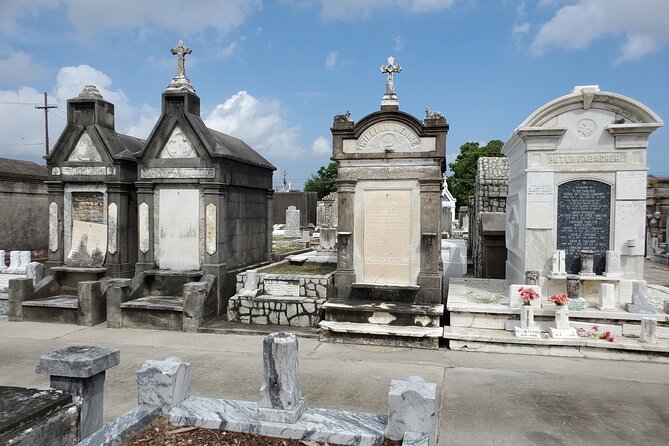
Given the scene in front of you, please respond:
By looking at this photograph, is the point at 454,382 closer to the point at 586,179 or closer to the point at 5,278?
the point at 586,179

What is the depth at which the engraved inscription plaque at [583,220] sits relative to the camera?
848cm

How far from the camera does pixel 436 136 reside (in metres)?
8.67

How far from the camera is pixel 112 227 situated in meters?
10.6

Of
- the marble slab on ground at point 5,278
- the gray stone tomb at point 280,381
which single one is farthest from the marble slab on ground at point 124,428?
the marble slab on ground at point 5,278

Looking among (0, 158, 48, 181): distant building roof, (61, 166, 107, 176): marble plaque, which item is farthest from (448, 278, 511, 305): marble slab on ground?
(0, 158, 48, 181): distant building roof

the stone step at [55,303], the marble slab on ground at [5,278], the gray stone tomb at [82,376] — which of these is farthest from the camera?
the marble slab on ground at [5,278]

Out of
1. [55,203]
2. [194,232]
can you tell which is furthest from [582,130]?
[55,203]

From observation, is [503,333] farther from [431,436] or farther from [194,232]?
[194,232]

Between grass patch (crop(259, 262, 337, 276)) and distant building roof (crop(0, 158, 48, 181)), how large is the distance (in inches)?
364

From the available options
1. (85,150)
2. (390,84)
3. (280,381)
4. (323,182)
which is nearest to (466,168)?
(323,182)

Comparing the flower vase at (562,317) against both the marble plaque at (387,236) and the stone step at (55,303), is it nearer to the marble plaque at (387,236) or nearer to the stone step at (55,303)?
the marble plaque at (387,236)

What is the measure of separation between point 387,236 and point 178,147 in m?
4.86

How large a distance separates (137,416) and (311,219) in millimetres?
29857

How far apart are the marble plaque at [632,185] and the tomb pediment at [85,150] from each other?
1063 cm
